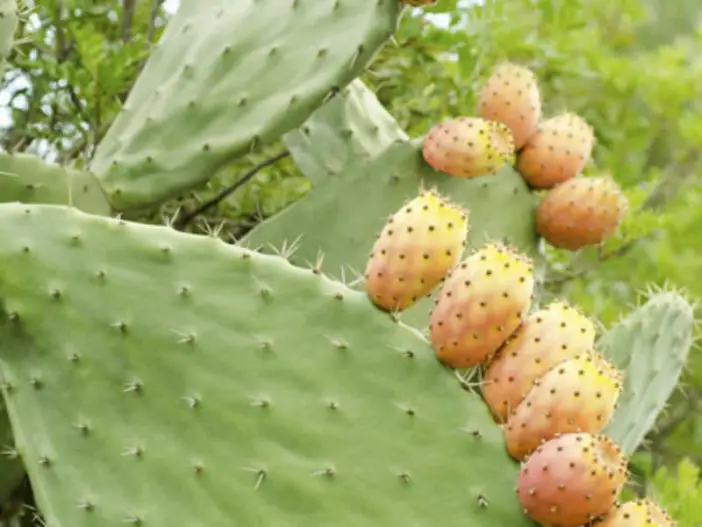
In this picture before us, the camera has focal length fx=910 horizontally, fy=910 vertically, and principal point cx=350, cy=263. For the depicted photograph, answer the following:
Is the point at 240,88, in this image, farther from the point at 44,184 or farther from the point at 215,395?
the point at 215,395

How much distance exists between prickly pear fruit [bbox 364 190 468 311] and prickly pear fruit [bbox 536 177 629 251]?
493 millimetres

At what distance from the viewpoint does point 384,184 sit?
1.30 metres

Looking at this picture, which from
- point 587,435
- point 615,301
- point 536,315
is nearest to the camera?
point 587,435

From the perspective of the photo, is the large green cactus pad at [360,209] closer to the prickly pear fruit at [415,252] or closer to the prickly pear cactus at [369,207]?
the prickly pear cactus at [369,207]

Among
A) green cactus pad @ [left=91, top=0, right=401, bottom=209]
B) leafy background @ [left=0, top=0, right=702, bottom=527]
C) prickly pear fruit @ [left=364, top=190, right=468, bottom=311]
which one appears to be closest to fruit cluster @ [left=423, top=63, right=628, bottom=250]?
leafy background @ [left=0, top=0, right=702, bottom=527]

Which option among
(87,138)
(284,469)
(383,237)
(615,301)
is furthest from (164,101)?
(615,301)

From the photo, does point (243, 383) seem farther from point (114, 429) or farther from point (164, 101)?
point (164, 101)

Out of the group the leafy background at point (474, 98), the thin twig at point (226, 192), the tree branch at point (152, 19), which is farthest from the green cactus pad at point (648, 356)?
the tree branch at point (152, 19)

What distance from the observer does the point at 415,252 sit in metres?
0.89

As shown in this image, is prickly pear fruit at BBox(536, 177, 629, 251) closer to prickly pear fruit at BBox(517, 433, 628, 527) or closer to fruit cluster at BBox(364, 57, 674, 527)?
fruit cluster at BBox(364, 57, 674, 527)

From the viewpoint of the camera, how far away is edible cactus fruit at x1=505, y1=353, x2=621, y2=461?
83 cm

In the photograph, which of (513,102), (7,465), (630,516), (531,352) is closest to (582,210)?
(513,102)

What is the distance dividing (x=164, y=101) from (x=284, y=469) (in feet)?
1.84

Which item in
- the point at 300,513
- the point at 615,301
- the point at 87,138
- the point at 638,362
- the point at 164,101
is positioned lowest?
the point at 615,301
